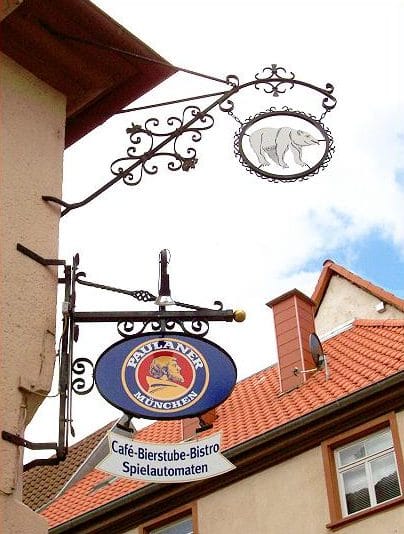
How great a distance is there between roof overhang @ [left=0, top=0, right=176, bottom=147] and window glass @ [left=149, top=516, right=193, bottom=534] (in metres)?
9.49

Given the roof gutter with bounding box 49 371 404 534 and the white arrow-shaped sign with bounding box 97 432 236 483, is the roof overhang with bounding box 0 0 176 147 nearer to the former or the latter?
the white arrow-shaped sign with bounding box 97 432 236 483

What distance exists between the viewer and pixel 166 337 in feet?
21.3

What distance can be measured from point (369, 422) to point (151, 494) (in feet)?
12.1

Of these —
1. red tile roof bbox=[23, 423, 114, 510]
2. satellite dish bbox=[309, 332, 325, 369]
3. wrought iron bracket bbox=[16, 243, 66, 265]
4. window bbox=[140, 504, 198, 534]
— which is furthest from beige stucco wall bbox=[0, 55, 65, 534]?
red tile roof bbox=[23, 423, 114, 510]

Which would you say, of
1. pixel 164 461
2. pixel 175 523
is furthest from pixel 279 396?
pixel 164 461

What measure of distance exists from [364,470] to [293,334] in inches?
177

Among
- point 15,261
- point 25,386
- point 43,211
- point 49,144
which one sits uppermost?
point 49,144

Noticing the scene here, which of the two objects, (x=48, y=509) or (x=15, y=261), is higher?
(x=48, y=509)

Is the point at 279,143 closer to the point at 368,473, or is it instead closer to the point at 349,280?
the point at 368,473

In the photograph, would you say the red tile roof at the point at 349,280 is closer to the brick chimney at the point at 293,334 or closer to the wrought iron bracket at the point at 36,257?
the brick chimney at the point at 293,334

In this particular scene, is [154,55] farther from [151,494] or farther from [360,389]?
[151,494]

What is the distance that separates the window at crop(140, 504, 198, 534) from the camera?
1667cm

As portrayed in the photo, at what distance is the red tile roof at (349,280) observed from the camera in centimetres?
2019

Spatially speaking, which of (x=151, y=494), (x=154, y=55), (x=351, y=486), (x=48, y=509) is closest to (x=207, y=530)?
(x=151, y=494)
